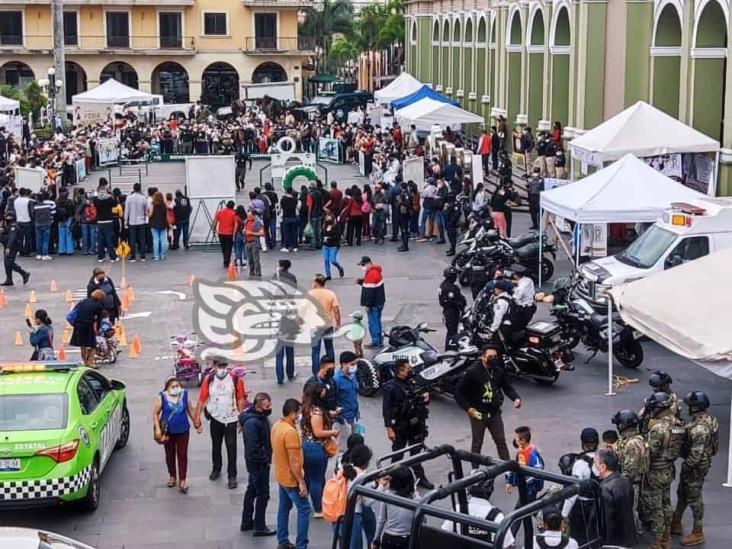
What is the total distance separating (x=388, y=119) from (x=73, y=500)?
38.2 metres

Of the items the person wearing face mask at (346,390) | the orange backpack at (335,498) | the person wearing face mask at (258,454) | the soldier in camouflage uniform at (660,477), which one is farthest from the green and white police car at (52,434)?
the soldier in camouflage uniform at (660,477)

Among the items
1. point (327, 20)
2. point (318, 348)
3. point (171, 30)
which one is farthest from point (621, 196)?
point (327, 20)

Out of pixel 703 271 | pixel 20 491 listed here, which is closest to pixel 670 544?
pixel 703 271

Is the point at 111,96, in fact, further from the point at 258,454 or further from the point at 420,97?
the point at 258,454

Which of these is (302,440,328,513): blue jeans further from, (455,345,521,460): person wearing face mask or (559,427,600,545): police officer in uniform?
(559,427,600,545): police officer in uniform

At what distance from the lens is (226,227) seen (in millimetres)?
24828

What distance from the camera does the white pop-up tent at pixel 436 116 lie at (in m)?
37.3

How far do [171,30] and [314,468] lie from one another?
60540 millimetres

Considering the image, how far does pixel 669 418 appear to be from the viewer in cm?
1116

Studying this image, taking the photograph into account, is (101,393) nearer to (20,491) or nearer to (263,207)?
(20,491)

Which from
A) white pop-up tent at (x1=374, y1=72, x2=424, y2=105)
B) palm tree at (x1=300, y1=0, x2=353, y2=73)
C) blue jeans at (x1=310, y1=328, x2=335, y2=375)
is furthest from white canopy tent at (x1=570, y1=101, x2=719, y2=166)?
palm tree at (x1=300, y1=0, x2=353, y2=73)

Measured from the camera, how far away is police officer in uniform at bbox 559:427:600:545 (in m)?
9.34

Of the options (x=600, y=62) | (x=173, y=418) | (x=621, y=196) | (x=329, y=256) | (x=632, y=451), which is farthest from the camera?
(x=600, y=62)

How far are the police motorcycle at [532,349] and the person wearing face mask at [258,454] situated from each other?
17.0 feet
